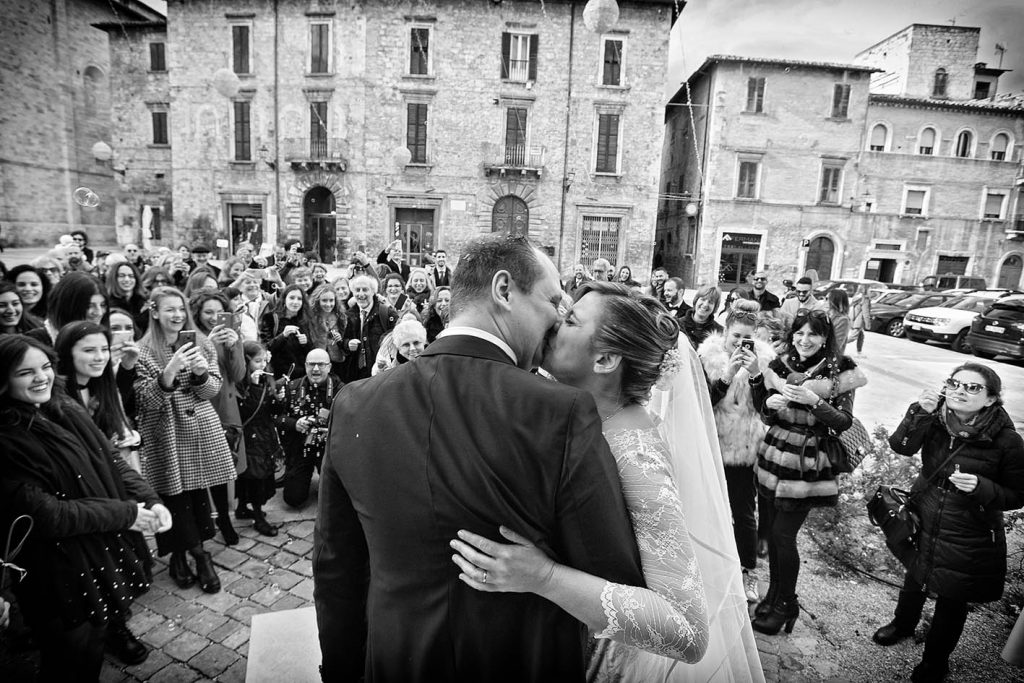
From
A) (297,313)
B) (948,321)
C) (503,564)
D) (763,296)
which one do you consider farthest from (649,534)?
(948,321)

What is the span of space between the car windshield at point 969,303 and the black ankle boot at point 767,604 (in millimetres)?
15316

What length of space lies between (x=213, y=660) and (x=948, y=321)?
16.4 metres

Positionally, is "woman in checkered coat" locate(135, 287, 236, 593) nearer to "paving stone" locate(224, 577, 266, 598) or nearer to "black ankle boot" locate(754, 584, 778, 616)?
"paving stone" locate(224, 577, 266, 598)

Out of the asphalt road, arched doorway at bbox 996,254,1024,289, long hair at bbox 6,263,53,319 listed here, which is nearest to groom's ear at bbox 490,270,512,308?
long hair at bbox 6,263,53,319

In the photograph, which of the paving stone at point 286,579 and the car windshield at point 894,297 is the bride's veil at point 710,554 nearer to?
the paving stone at point 286,579

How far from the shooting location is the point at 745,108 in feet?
76.9

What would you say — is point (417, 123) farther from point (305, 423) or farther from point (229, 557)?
point (229, 557)

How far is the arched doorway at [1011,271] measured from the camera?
26.7m

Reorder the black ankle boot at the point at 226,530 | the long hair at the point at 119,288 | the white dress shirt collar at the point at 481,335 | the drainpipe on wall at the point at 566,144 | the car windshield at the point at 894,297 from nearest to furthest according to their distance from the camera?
the white dress shirt collar at the point at 481,335 → the black ankle boot at the point at 226,530 → the long hair at the point at 119,288 → the car windshield at the point at 894,297 → the drainpipe on wall at the point at 566,144

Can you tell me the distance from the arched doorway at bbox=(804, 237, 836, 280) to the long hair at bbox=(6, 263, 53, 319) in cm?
2674

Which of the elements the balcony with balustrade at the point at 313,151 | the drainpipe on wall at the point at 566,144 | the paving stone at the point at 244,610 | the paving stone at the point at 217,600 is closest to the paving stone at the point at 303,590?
the paving stone at the point at 244,610

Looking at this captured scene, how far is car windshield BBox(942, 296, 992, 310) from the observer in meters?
14.3

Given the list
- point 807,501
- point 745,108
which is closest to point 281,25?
point 745,108

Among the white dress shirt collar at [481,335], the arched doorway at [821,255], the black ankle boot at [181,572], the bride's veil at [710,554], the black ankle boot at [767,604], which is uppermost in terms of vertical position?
the arched doorway at [821,255]
